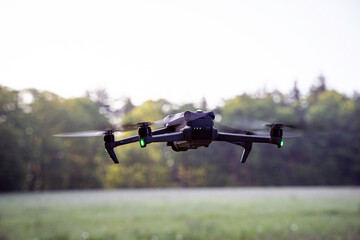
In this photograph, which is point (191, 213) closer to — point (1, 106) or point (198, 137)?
point (1, 106)

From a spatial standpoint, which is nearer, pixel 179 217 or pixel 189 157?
pixel 179 217

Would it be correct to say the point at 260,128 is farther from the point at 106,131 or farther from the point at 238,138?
the point at 106,131

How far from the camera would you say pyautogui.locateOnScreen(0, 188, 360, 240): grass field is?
21062 millimetres

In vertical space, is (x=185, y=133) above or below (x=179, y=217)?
above

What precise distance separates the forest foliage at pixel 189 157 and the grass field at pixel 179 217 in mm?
3129

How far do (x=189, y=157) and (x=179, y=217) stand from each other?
63.4ft

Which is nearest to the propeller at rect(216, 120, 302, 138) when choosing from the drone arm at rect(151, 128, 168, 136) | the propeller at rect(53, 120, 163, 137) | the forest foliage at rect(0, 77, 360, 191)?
the drone arm at rect(151, 128, 168, 136)

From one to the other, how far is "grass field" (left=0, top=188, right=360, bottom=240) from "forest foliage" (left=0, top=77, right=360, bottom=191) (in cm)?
313

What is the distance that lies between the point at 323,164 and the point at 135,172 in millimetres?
18434

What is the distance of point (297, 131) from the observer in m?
3.80

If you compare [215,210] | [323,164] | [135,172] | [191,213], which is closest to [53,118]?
[191,213]

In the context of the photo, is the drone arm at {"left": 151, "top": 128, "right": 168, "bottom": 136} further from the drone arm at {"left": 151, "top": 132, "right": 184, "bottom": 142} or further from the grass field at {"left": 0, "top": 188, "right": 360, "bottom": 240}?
the grass field at {"left": 0, "top": 188, "right": 360, "bottom": 240}

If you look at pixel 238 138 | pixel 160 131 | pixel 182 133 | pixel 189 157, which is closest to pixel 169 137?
pixel 182 133

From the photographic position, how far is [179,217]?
84.3 feet
